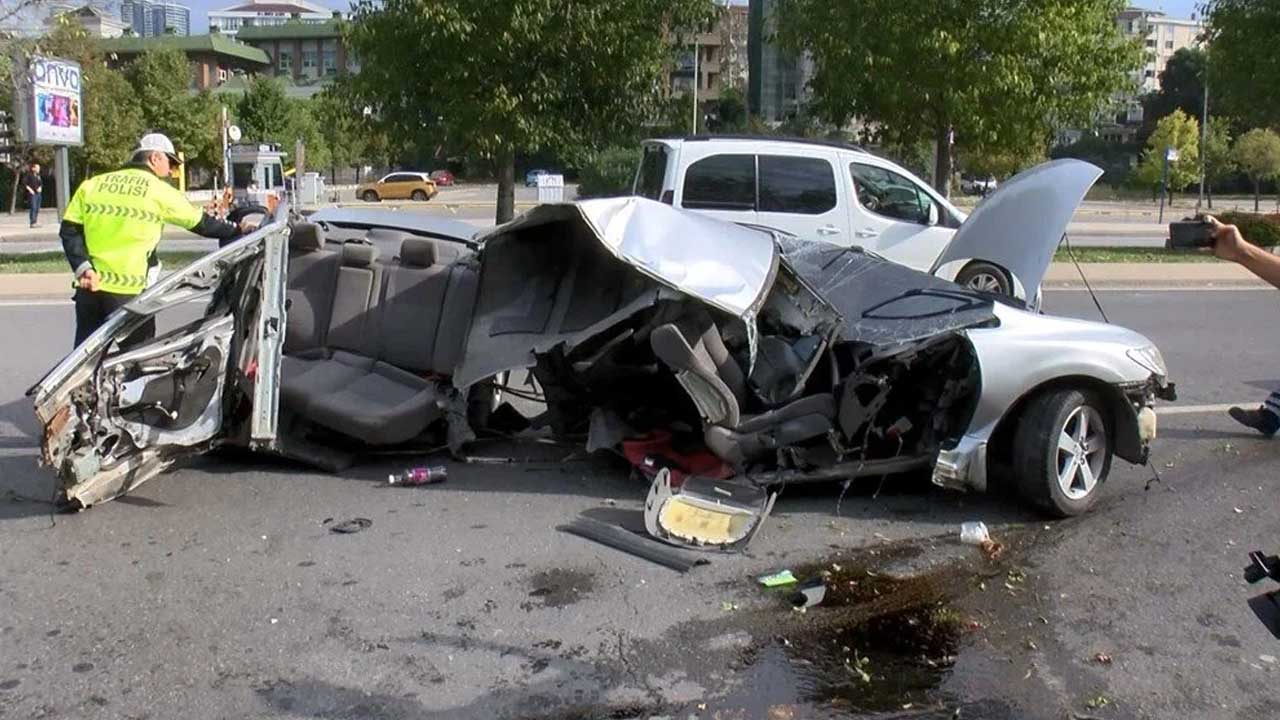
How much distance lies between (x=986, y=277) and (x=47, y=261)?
1639 centimetres

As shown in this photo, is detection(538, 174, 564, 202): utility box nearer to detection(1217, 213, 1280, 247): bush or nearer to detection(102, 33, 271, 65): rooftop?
detection(1217, 213, 1280, 247): bush

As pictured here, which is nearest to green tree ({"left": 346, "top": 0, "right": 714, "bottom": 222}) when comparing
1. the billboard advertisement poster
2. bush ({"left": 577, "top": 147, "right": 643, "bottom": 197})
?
the billboard advertisement poster

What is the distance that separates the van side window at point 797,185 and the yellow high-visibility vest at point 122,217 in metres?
7.11

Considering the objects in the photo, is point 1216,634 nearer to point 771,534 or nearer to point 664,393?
point 771,534

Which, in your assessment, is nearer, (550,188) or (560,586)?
(560,586)

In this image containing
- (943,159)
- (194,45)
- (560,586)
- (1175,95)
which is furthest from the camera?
(1175,95)

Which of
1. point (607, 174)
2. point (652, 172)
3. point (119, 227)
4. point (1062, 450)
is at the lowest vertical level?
point (1062, 450)

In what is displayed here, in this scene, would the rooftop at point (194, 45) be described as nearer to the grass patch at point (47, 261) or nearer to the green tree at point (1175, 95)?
the grass patch at point (47, 261)

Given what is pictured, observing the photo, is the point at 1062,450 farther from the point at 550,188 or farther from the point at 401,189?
the point at 401,189

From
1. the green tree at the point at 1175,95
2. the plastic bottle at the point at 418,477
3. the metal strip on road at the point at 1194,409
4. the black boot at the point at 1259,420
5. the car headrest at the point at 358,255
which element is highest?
the green tree at the point at 1175,95

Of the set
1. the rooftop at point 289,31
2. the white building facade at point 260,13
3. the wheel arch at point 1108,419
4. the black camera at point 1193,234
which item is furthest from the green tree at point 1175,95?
the white building facade at point 260,13

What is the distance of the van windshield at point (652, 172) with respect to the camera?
12.1m

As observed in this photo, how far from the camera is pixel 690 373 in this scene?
528 cm

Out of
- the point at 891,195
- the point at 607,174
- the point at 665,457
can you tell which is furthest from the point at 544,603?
the point at 607,174
